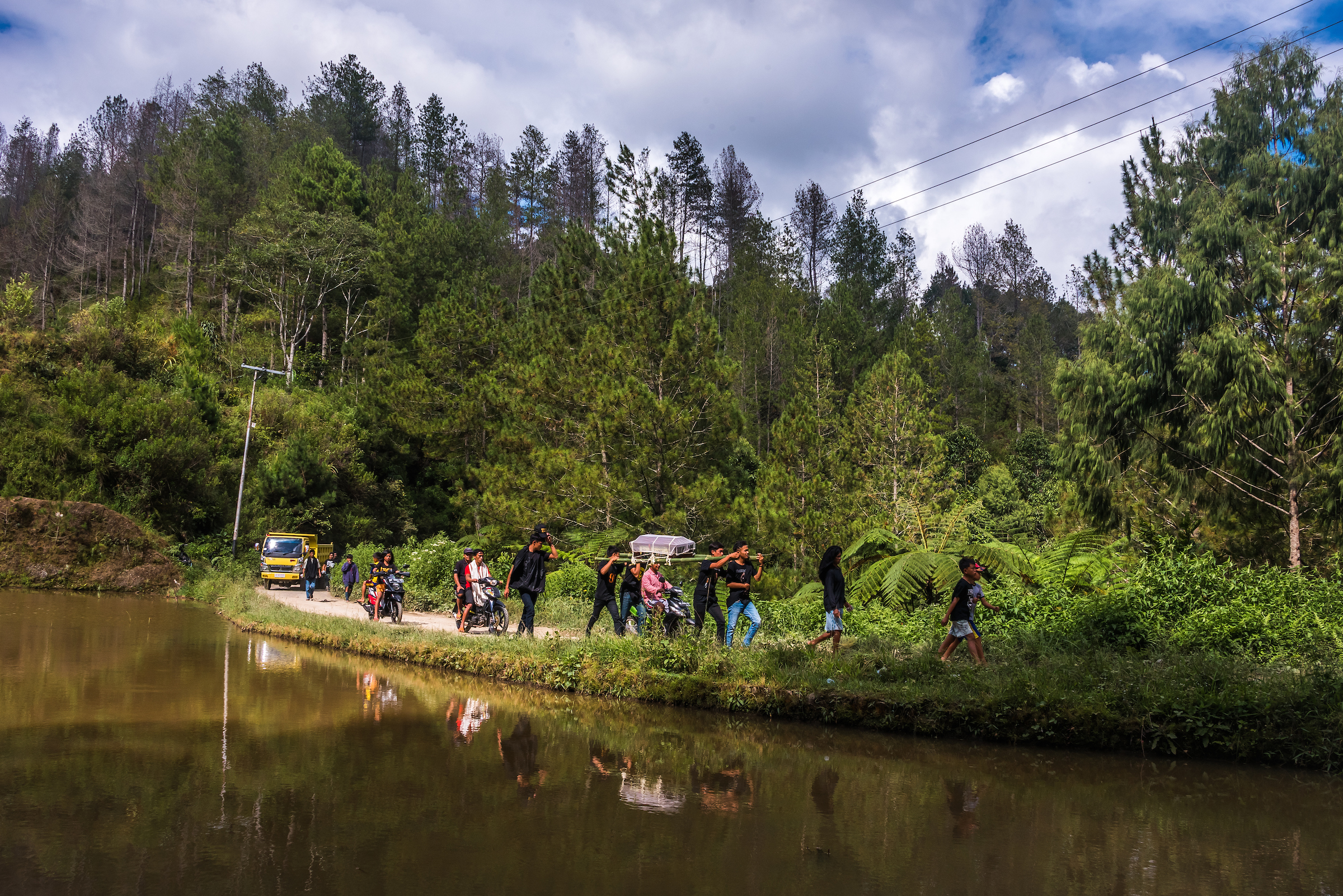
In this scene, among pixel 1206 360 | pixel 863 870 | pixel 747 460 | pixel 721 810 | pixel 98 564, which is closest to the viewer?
pixel 863 870

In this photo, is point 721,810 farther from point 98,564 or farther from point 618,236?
point 98,564

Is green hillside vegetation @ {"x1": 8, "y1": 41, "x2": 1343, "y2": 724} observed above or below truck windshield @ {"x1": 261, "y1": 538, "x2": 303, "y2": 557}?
above

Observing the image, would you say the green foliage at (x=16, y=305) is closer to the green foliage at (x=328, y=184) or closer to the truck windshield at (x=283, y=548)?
the green foliage at (x=328, y=184)

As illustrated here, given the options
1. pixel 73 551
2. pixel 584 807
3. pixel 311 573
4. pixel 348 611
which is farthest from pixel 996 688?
pixel 73 551

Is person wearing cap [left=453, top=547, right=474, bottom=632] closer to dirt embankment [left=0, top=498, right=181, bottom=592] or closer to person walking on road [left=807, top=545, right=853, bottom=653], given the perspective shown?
person walking on road [left=807, top=545, right=853, bottom=653]

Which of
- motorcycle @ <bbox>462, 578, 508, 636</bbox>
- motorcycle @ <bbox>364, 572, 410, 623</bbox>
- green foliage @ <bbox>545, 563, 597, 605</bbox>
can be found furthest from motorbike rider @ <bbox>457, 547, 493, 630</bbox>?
green foliage @ <bbox>545, 563, 597, 605</bbox>

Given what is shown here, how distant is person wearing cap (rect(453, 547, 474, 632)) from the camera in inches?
614

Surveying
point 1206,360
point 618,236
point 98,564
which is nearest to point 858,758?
point 1206,360

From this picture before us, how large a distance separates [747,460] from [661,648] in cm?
2785

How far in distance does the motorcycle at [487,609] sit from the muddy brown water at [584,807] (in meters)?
4.98

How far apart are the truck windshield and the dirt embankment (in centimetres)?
257

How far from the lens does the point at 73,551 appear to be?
26250mm

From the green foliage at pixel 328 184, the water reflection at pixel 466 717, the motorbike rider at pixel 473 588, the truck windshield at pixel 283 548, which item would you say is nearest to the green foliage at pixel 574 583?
the motorbike rider at pixel 473 588

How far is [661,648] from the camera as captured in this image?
11.0 m
